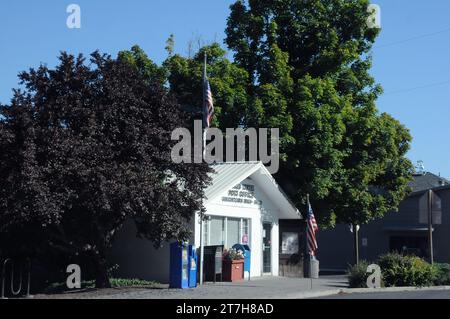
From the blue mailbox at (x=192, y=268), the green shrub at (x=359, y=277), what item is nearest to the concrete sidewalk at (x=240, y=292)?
the blue mailbox at (x=192, y=268)

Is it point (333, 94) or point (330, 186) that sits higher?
point (333, 94)

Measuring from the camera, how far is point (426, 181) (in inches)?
2141

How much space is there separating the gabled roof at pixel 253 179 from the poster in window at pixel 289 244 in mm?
1323

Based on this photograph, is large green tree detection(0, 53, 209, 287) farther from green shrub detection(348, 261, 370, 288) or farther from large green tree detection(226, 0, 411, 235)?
large green tree detection(226, 0, 411, 235)

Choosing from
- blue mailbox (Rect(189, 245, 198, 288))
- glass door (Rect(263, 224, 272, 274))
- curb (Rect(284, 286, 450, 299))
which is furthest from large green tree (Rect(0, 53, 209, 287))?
glass door (Rect(263, 224, 272, 274))

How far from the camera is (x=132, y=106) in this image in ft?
68.0

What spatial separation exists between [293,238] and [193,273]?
10.0 meters

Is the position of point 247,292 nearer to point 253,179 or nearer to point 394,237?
point 253,179

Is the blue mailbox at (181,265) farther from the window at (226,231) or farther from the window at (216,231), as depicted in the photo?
the window at (216,231)

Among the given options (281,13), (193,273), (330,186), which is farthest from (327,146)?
(193,273)

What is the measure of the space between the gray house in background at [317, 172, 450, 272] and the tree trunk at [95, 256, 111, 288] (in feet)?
91.3

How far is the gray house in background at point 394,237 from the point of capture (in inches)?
1817
